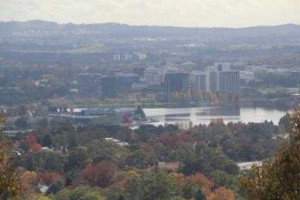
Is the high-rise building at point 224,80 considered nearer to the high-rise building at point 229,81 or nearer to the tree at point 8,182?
the high-rise building at point 229,81

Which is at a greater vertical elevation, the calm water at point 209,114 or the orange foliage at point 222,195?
the orange foliage at point 222,195

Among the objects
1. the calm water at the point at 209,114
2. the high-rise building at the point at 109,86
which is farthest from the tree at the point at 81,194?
the high-rise building at the point at 109,86

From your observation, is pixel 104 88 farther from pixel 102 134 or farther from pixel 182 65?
pixel 102 134

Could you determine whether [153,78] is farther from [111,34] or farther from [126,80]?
[111,34]

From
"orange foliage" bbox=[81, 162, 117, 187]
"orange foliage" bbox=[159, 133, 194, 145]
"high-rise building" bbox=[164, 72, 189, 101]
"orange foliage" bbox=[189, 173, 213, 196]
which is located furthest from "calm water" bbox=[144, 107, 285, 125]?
"orange foliage" bbox=[189, 173, 213, 196]

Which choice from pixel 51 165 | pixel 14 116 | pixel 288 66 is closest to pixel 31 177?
pixel 51 165

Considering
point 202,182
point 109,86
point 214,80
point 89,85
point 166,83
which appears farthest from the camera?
point 214,80

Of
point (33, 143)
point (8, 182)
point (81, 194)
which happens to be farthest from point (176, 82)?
point (8, 182)
